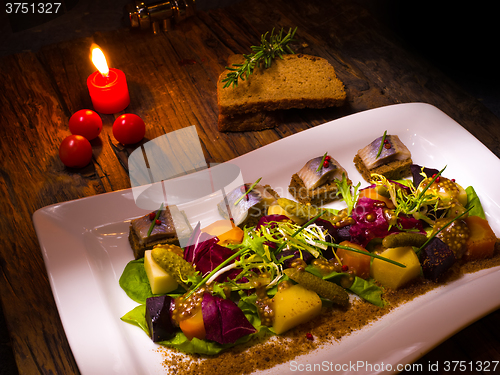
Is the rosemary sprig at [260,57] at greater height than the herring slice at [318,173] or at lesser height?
greater

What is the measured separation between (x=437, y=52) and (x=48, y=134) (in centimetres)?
386

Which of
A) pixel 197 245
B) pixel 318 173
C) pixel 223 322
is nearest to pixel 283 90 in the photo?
pixel 318 173

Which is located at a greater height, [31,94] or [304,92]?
[31,94]

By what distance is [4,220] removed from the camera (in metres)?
2.78

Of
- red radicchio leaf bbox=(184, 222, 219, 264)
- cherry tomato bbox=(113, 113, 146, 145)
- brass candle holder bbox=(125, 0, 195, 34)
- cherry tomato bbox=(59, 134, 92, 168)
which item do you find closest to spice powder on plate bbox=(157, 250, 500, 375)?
red radicchio leaf bbox=(184, 222, 219, 264)

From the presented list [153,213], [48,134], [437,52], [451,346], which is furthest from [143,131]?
[437,52]

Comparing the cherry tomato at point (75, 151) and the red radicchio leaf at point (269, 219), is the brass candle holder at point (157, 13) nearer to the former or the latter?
the cherry tomato at point (75, 151)

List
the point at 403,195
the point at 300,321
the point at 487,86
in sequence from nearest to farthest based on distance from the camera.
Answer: the point at 300,321, the point at 403,195, the point at 487,86

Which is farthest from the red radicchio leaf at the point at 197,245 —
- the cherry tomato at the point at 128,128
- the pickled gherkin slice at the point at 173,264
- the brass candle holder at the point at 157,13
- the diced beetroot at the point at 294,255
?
the brass candle holder at the point at 157,13

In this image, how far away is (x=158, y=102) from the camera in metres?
3.65

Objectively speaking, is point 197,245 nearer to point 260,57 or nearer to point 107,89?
point 107,89

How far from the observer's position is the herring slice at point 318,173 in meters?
2.81

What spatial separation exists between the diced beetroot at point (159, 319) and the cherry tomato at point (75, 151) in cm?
136

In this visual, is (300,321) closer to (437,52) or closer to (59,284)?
(59,284)
